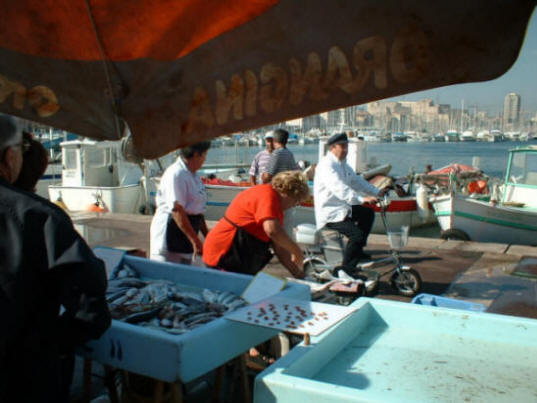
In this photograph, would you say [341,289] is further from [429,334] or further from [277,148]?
[277,148]

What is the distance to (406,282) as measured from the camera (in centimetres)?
650

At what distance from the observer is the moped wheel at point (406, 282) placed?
253 inches

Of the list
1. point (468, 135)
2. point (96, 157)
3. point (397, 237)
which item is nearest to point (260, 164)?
point (397, 237)

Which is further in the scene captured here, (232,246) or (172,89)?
(232,246)

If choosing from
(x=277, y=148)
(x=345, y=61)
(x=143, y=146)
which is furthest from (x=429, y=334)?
(x=277, y=148)

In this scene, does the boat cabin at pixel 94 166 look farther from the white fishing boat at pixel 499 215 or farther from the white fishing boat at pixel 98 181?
the white fishing boat at pixel 499 215

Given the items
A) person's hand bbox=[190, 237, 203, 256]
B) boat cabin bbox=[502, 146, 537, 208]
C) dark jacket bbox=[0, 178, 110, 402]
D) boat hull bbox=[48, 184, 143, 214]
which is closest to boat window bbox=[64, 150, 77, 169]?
boat hull bbox=[48, 184, 143, 214]

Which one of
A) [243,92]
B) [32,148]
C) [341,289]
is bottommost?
[341,289]

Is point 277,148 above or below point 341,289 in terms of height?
above

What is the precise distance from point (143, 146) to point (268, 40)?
0.93 m

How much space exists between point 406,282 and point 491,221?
661 cm

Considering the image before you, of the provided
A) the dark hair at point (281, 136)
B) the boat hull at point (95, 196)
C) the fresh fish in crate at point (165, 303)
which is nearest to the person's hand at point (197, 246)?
the fresh fish in crate at point (165, 303)

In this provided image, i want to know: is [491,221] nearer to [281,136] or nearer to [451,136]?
[281,136]

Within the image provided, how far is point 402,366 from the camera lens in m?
2.44
